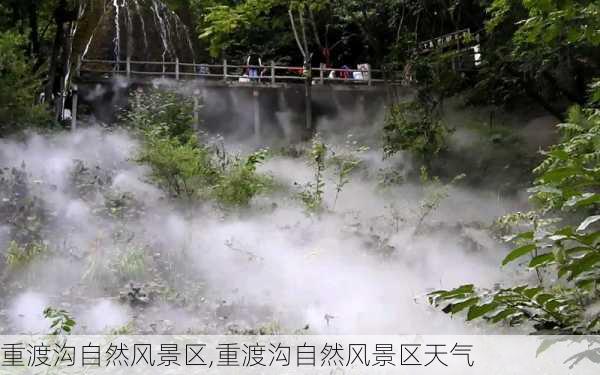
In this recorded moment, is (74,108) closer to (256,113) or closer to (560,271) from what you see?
(256,113)

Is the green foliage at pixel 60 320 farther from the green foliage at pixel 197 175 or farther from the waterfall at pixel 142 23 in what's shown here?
the waterfall at pixel 142 23

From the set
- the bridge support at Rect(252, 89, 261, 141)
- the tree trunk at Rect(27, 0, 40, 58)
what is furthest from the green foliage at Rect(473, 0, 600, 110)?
the tree trunk at Rect(27, 0, 40, 58)

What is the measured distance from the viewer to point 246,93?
60.5 feet

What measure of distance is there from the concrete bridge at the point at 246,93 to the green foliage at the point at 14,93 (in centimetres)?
297

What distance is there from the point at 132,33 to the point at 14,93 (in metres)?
6.91

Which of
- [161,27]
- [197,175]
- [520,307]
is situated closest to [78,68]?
[161,27]

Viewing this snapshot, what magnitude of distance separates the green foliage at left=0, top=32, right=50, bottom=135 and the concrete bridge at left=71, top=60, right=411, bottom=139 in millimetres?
2968

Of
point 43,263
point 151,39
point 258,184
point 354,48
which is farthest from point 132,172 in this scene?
point 354,48

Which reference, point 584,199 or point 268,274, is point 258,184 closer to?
point 268,274

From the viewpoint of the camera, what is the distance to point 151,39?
18.5m

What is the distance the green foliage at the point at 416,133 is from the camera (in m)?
12.8

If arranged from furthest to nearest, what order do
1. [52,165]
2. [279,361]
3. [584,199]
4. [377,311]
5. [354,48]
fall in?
[354,48] → [52,165] → [377,311] → [279,361] → [584,199]

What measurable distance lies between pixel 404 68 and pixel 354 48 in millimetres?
9206

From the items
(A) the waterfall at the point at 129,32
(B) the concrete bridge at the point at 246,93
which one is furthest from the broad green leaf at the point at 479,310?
(A) the waterfall at the point at 129,32
